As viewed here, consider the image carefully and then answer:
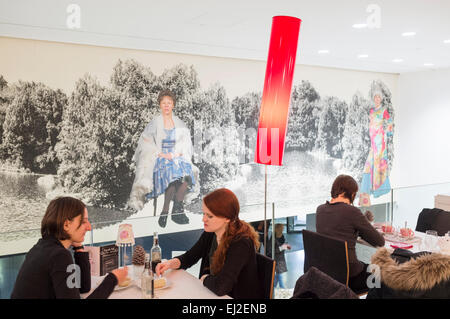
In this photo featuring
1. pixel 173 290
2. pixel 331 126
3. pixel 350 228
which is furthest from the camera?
pixel 331 126

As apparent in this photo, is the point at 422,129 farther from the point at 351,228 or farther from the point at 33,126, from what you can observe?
the point at 33,126

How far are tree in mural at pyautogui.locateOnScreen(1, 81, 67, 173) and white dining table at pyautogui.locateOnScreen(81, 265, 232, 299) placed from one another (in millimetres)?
3753

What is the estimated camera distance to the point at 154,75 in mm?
6309

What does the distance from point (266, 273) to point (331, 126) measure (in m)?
6.69

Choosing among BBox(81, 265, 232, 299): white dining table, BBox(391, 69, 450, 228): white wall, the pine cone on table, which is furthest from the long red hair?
BBox(391, 69, 450, 228): white wall

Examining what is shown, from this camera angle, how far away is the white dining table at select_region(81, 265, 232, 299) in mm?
2051

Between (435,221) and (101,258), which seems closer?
(101,258)

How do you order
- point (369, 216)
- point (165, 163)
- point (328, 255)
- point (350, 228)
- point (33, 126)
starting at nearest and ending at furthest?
1. point (328, 255)
2. point (350, 228)
3. point (369, 216)
4. point (33, 126)
5. point (165, 163)

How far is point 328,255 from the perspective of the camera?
2797 millimetres

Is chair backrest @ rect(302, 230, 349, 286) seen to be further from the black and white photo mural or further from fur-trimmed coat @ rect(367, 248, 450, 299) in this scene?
the black and white photo mural

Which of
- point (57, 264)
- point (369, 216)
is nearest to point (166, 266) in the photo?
point (57, 264)

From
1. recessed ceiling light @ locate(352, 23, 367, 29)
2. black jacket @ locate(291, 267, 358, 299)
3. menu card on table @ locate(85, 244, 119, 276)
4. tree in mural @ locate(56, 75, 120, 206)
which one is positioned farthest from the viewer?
tree in mural @ locate(56, 75, 120, 206)
